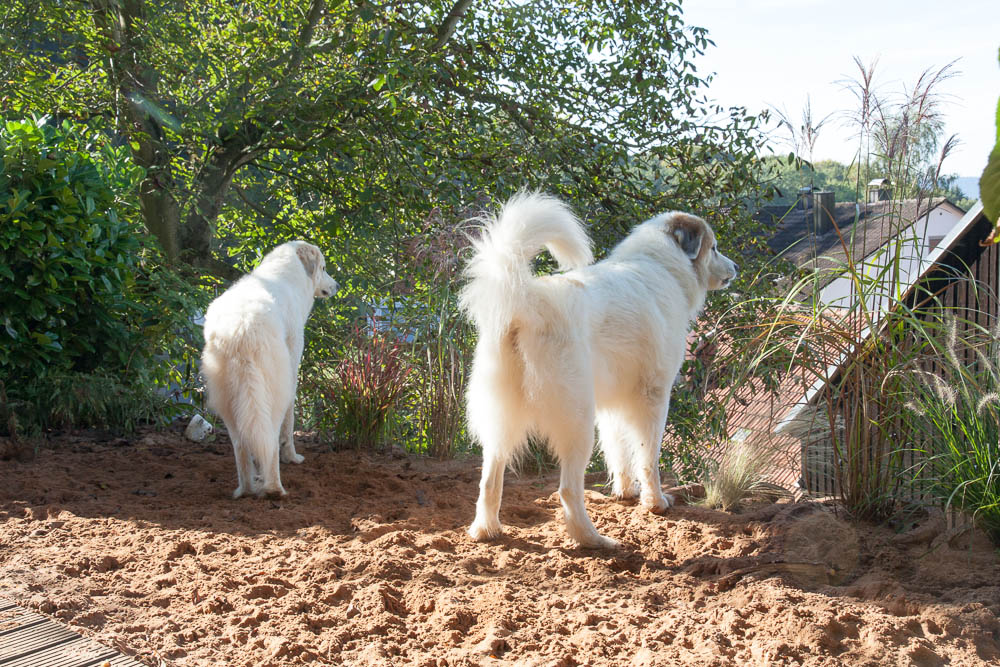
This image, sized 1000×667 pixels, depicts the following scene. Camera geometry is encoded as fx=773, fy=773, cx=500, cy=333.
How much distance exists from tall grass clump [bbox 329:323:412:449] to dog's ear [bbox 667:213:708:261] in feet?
8.81

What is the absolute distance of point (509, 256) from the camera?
374 cm

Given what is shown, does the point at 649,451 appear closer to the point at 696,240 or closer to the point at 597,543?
the point at 597,543

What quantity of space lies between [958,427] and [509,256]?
90.4 inches

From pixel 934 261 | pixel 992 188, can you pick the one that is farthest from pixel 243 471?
pixel 992 188

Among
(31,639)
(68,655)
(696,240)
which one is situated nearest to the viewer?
(68,655)

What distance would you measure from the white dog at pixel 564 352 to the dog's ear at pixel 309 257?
272cm

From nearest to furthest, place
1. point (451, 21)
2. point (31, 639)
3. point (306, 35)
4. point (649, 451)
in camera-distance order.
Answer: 1. point (31, 639)
2. point (649, 451)
3. point (451, 21)
4. point (306, 35)

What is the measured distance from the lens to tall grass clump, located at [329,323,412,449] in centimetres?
681

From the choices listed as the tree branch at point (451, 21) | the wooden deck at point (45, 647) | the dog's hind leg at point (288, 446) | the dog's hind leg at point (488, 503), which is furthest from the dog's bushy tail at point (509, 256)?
the tree branch at point (451, 21)

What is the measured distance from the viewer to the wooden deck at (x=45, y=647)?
8.73 ft

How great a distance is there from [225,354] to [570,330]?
2206mm

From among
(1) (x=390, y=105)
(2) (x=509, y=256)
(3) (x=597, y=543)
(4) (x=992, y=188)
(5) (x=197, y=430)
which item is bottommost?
(3) (x=597, y=543)

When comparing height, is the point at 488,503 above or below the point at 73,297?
below

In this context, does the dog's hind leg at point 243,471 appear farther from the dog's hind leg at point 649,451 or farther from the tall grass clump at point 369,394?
the dog's hind leg at point 649,451
